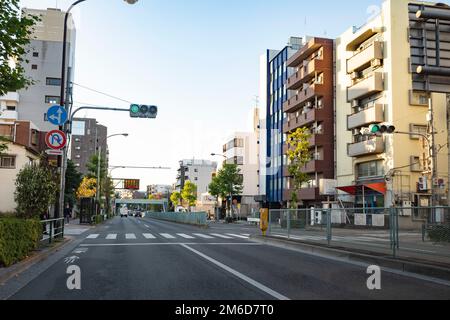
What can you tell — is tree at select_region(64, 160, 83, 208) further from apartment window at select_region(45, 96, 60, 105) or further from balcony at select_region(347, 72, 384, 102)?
balcony at select_region(347, 72, 384, 102)

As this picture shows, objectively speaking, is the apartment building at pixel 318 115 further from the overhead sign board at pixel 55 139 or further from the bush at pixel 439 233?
the bush at pixel 439 233

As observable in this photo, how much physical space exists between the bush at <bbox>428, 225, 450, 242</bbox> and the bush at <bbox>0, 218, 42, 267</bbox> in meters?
9.55

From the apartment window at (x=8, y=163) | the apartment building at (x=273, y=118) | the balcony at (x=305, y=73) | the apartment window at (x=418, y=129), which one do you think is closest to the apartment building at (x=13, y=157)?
the apartment window at (x=8, y=163)

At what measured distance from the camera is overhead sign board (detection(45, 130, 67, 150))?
608 inches

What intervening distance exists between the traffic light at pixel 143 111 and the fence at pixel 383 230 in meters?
7.65

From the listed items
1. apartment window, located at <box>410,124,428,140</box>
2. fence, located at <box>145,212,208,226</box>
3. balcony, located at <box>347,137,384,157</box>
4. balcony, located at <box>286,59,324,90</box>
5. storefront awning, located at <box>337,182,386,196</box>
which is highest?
balcony, located at <box>286,59,324,90</box>

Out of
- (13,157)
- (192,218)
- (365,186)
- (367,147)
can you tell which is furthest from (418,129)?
(13,157)

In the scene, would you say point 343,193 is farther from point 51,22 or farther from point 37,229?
A: point 51,22

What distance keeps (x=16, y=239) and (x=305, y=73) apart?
1659 inches

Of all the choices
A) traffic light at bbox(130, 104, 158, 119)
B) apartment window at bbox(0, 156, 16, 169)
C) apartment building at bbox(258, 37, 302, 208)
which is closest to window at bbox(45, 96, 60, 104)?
apartment building at bbox(258, 37, 302, 208)

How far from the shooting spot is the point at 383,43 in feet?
116

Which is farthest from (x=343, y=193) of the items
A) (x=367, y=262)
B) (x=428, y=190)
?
(x=367, y=262)

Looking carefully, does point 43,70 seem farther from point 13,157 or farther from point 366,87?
point 366,87

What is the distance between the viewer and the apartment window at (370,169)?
116ft
